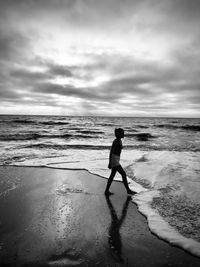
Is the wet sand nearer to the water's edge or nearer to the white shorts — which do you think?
the water's edge

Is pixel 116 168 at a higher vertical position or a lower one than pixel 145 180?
higher

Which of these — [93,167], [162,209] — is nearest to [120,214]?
[162,209]

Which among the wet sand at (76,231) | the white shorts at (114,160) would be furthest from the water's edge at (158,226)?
the white shorts at (114,160)

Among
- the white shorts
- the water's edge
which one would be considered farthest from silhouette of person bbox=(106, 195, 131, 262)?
the white shorts

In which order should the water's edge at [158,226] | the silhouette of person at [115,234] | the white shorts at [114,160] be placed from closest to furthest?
the silhouette of person at [115,234]
the water's edge at [158,226]
the white shorts at [114,160]

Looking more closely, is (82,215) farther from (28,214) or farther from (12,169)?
(12,169)

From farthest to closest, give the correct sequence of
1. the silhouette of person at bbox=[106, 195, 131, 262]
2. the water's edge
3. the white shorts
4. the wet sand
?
the white shorts < the water's edge < the silhouette of person at bbox=[106, 195, 131, 262] < the wet sand

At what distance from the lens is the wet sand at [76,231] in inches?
109

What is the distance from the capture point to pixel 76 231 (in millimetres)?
3475

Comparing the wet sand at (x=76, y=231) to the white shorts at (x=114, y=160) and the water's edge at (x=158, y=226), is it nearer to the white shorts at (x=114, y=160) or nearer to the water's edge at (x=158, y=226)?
the water's edge at (x=158, y=226)

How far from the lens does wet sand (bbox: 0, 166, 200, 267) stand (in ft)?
9.07

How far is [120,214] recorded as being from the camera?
423 cm

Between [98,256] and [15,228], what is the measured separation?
178 cm

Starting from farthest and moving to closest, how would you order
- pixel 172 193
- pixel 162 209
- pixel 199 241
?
pixel 172 193, pixel 162 209, pixel 199 241
